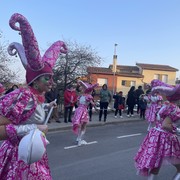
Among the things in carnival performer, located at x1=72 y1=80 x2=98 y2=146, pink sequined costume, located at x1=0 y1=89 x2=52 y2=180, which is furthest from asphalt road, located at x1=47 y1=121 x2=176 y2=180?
pink sequined costume, located at x1=0 y1=89 x2=52 y2=180

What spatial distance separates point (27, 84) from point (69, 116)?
1149 cm

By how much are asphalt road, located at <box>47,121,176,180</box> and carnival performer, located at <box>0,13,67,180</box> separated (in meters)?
3.21

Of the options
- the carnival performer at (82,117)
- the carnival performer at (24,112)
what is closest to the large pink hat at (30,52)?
the carnival performer at (24,112)

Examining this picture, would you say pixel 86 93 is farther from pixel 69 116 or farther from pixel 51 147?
pixel 69 116

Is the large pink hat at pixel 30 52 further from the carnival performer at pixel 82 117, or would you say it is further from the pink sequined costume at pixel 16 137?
the carnival performer at pixel 82 117

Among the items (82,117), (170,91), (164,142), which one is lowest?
(82,117)

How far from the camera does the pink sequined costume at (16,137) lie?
3176mm

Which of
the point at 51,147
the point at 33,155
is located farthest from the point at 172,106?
the point at 51,147

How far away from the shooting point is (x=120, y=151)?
9305mm

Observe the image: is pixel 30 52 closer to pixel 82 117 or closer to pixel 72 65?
pixel 82 117

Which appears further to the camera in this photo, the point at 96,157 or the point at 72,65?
the point at 72,65

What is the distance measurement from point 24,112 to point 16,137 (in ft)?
0.77

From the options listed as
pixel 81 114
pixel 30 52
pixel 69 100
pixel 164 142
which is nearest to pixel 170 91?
pixel 164 142

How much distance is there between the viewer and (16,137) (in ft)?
10.4
